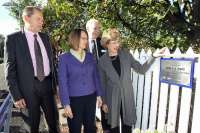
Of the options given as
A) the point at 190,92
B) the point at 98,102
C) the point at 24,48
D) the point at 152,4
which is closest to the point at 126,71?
the point at 98,102

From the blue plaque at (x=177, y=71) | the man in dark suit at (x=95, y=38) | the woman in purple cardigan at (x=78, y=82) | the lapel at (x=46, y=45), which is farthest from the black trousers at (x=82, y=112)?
the man in dark suit at (x=95, y=38)

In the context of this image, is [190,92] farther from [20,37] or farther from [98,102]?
[20,37]

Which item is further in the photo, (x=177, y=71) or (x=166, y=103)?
(x=166, y=103)

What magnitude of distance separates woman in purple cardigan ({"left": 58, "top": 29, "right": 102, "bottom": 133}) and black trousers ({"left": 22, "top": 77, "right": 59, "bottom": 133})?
0.46 feet

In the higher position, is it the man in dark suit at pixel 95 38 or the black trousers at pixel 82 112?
the man in dark suit at pixel 95 38

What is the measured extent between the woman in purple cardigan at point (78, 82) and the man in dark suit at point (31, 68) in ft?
0.48

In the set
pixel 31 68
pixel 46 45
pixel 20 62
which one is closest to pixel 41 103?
pixel 31 68

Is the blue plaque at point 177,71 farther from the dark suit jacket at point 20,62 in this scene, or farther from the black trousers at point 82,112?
the dark suit jacket at point 20,62

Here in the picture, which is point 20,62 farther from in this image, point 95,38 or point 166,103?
point 166,103

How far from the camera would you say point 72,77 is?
5145mm

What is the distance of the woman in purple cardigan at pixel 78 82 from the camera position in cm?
506

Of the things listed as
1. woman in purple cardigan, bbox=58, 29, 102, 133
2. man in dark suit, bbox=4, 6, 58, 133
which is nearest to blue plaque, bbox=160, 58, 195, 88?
woman in purple cardigan, bbox=58, 29, 102, 133

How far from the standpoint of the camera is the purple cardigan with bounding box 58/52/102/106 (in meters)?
5.07

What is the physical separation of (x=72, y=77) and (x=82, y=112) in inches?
18.0
